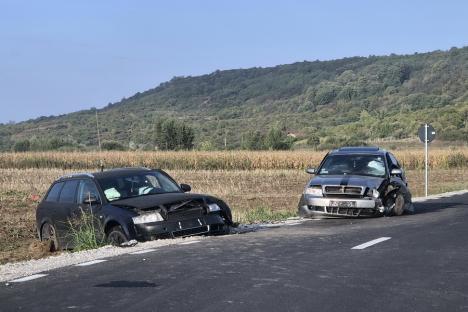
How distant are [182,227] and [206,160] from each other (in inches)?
1754

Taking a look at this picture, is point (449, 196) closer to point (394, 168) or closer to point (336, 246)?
point (394, 168)

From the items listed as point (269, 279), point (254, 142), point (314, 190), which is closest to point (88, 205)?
point (269, 279)

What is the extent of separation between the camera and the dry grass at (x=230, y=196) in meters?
16.5

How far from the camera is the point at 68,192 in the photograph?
14109 mm

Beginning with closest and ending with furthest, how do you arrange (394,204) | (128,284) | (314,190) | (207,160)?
1. (128,284)
2. (314,190)
3. (394,204)
4. (207,160)

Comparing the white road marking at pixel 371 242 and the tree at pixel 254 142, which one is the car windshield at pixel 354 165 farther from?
the tree at pixel 254 142

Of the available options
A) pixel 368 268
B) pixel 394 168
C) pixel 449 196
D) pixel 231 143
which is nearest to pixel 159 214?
pixel 368 268

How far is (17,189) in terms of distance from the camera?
32125mm

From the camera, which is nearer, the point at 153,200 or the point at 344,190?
the point at 153,200

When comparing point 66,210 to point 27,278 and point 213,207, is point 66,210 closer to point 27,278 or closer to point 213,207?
point 213,207

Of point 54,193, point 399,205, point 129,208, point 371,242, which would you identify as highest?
point 54,193

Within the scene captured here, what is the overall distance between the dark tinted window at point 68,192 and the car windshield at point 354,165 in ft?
22.4

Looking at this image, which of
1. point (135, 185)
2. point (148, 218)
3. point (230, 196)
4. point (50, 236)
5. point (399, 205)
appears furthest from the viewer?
point (230, 196)

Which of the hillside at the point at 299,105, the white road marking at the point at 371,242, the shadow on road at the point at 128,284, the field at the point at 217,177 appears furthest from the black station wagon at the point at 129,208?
the hillside at the point at 299,105
